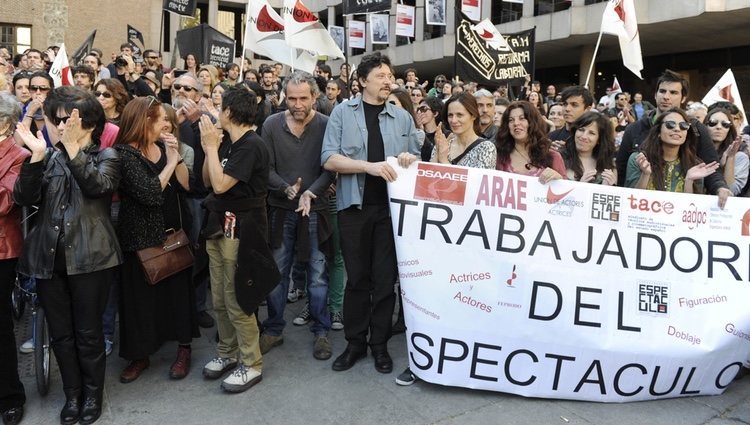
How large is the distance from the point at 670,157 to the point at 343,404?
10.2ft

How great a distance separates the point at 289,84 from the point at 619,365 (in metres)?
3.09

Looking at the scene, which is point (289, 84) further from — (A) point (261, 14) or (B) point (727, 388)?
(A) point (261, 14)

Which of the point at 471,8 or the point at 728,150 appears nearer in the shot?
the point at 728,150

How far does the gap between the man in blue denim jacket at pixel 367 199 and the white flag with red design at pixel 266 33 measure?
4.39 metres

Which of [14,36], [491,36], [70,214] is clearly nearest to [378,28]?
[491,36]

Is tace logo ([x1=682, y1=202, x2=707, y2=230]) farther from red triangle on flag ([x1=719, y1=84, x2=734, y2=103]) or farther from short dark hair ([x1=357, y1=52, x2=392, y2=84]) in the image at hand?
red triangle on flag ([x1=719, y1=84, x2=734, y2=103])

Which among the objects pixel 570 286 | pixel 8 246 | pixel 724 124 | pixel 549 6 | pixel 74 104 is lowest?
pixel 570 286

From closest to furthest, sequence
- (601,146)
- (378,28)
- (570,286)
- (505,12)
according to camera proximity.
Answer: (570,286) < (601,146) < (378,28) < (505,12)

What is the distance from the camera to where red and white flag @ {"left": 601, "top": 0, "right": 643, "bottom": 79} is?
307 inches

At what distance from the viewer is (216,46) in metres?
10.8

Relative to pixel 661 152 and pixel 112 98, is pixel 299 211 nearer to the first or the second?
pixel 112 98

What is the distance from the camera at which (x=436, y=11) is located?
22.7 m

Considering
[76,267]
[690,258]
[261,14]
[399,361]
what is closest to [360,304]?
[399,361]

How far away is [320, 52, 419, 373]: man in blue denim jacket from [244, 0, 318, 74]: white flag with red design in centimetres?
439
